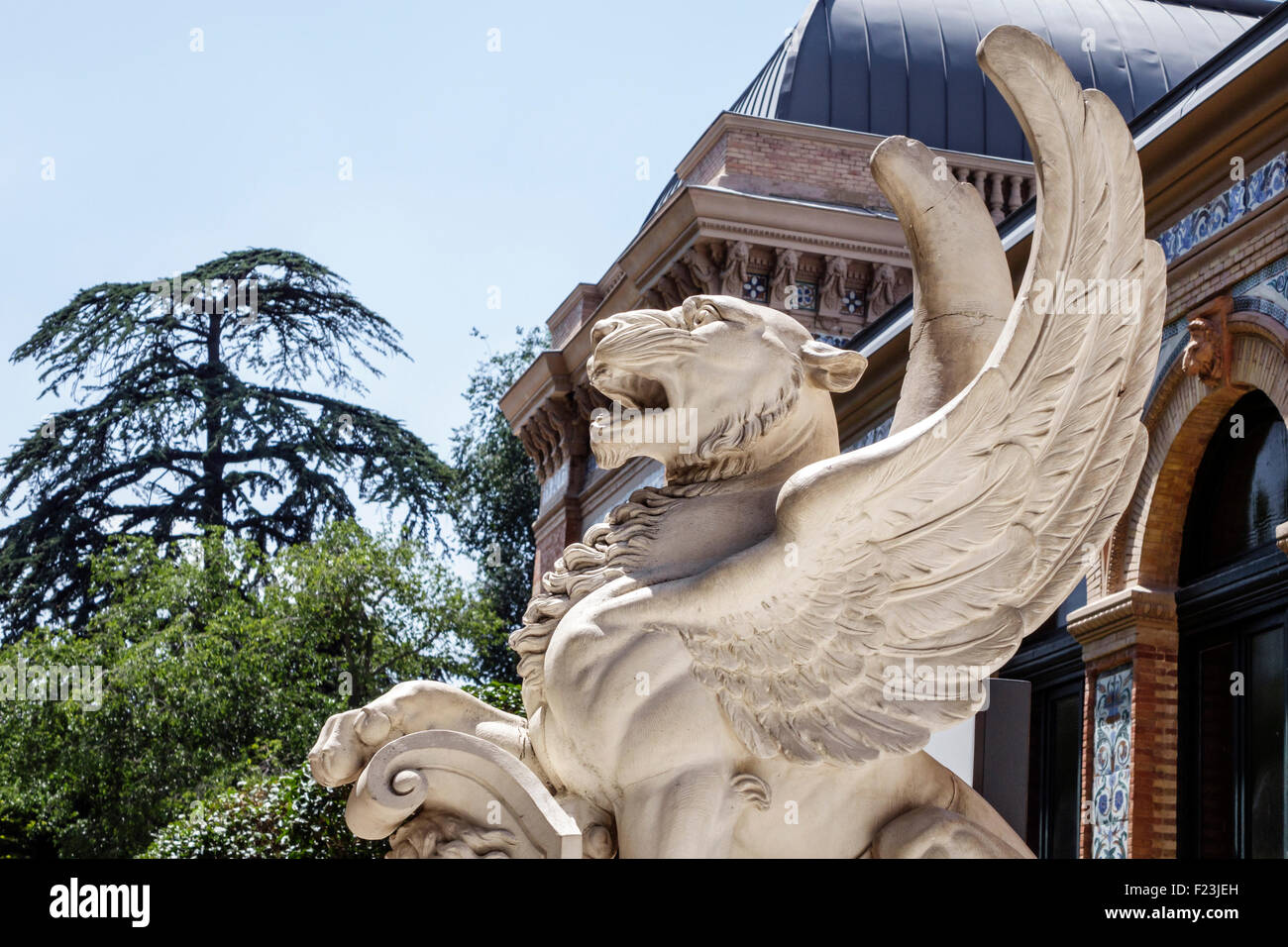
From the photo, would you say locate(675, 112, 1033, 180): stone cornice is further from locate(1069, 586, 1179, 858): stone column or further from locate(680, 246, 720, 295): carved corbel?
locate(1069, 586, 1179, 858): stone column

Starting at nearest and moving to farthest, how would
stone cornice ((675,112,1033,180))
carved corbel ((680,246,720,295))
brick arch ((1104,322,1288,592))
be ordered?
1. brick arch ((1104,322,1288,592))
2. carved corbel ((680,246,720,295))
3. stone cornice ((675,112,1033,180))

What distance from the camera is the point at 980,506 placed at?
3.31m

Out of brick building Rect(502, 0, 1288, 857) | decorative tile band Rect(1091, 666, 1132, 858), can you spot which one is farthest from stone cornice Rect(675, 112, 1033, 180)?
decorative tile band Rect(1091, 666, 1132, 858)

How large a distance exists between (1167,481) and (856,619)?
8439 millimetres

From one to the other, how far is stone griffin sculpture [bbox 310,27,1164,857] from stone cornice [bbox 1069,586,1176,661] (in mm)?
7917

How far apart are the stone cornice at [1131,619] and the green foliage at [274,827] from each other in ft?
19.7

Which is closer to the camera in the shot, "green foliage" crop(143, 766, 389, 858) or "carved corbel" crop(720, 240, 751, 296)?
"green foliage" crop(143, 766, 389, 858)

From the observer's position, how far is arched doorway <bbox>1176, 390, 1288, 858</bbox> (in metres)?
10.1

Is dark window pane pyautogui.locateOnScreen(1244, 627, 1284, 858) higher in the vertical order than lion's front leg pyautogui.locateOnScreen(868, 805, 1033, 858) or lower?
higher

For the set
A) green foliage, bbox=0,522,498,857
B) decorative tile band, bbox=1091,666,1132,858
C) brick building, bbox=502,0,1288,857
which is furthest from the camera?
green foliage, bbox=0,522,498,857

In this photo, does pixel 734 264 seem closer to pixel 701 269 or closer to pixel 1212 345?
pixel 701 269

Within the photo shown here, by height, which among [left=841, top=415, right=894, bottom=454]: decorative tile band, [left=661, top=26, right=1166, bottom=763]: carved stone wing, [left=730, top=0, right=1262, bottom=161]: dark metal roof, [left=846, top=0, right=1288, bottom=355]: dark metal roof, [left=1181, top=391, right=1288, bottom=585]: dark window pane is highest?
[left=730, top=0, right=1262, bottom=161]: dark metal roof
